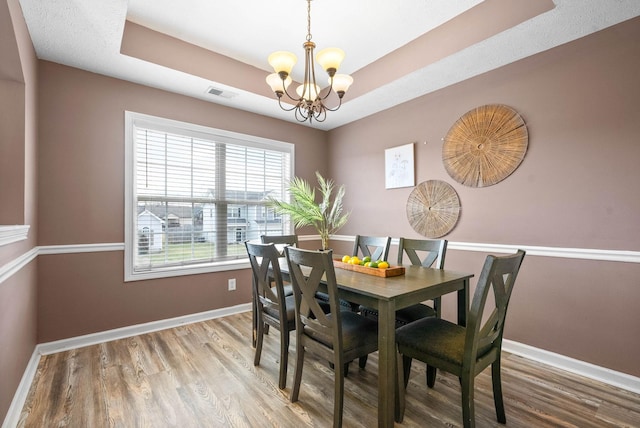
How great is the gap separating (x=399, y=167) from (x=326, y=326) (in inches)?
95.0

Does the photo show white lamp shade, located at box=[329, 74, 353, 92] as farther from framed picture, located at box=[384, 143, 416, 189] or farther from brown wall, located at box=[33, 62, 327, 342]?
brown wall, located at box=[33, 62, 327, 342]

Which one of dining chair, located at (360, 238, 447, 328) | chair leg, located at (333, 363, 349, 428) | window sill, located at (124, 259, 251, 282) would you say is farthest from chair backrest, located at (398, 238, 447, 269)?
A: window sill, located at (124, 259, 251, 282)

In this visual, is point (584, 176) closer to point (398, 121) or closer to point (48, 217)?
point (398, 121)

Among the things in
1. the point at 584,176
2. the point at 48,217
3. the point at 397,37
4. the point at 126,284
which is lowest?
→ the point at 126,284

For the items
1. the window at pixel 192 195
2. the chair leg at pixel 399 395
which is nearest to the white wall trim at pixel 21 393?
the window at pixel 192 195

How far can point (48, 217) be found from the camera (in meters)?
2.58

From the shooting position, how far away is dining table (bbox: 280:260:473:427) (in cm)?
152

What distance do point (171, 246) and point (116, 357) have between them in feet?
3.78

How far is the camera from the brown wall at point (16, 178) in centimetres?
167

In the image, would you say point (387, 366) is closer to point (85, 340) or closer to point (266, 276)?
point (266, 276)

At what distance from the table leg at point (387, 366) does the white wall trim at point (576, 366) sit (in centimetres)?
173

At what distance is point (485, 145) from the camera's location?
9.22 ft

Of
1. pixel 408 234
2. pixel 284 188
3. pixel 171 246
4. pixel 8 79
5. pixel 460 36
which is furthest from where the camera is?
pixel 284 188

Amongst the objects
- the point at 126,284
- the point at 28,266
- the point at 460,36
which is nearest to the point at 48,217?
the point at 28,266
